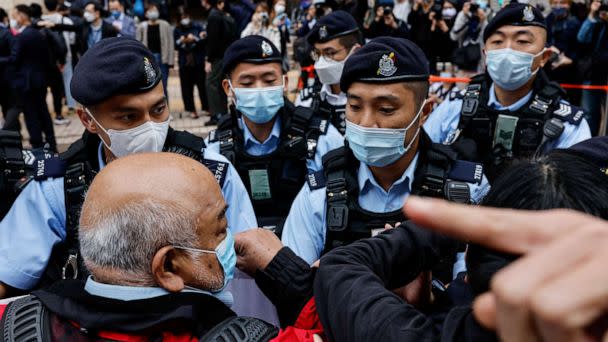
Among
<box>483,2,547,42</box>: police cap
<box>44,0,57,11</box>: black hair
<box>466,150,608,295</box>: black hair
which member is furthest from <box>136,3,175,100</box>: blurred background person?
<box>466,150,608,295</box>: black hair

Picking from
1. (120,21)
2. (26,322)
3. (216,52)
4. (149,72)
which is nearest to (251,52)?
(149,72)

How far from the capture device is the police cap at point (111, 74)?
2.48 metres

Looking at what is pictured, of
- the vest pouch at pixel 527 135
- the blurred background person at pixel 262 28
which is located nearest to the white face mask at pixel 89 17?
the blurred background person at pixel 262 28

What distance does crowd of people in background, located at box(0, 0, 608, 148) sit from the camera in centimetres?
841

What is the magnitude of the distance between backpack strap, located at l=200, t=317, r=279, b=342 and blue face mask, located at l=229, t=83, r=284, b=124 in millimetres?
2623

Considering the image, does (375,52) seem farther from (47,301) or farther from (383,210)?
(47,301)

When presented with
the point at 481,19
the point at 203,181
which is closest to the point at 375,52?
the point at 203,181

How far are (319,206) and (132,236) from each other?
1277mm

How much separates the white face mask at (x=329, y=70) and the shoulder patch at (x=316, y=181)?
8.35 feet

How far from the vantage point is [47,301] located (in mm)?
1490

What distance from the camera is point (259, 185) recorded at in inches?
143

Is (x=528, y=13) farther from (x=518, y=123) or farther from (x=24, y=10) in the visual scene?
(x=24, y=10)

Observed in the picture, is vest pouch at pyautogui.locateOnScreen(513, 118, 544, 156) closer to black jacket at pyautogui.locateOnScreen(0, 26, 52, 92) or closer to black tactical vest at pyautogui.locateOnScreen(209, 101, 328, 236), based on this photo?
black tactical vest at pyautogui.locateOnScreen(209, 101, 328, 236)

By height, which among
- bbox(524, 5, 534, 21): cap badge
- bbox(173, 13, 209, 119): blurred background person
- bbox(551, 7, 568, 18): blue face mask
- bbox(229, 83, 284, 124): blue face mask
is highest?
bbox(524, 5, 534, 21): cap badge
